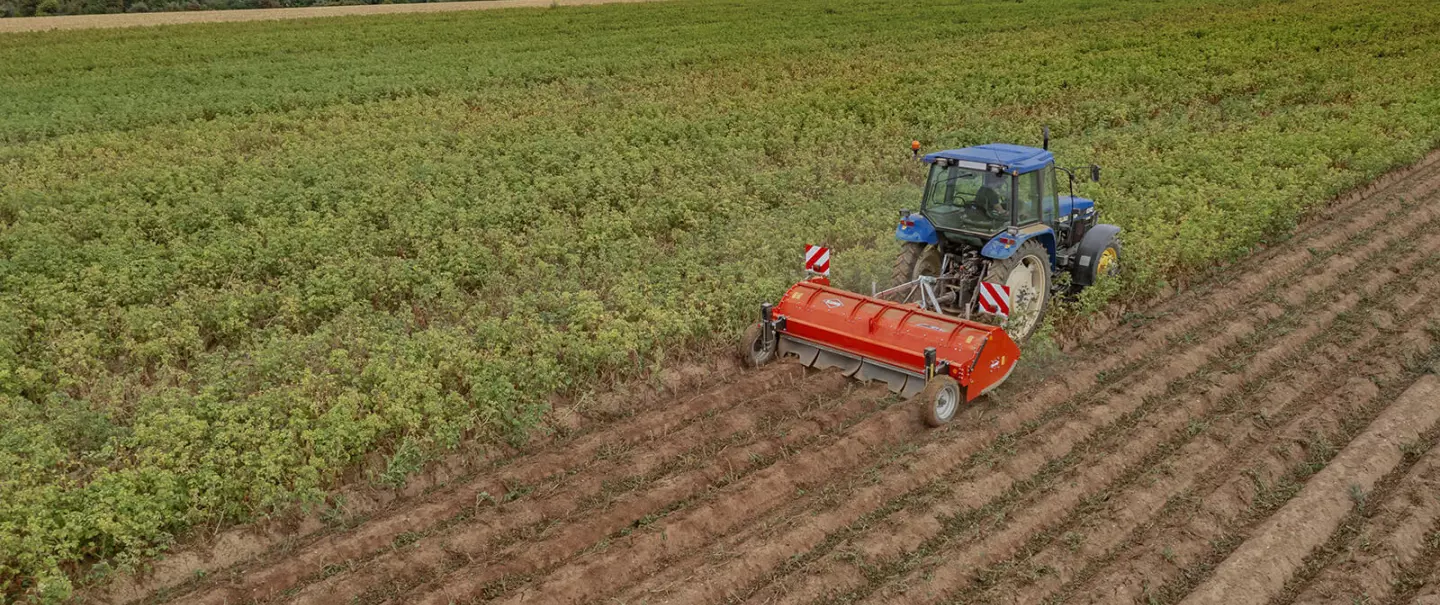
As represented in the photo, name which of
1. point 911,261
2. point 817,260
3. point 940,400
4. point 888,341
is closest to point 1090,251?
point 911,261

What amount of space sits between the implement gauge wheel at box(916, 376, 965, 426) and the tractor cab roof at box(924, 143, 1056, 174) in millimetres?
2418

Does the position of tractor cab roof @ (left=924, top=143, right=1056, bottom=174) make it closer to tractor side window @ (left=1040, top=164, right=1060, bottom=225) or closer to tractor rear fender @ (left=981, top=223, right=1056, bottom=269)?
tractor side window @ (left=1040, top=164, right=1060, bottom=225)

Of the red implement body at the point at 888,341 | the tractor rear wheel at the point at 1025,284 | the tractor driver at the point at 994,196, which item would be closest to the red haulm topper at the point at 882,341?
the red implement body at the point at 888,341

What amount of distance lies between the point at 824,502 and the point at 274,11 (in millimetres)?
49622

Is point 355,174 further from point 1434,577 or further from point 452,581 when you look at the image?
point 1434,577

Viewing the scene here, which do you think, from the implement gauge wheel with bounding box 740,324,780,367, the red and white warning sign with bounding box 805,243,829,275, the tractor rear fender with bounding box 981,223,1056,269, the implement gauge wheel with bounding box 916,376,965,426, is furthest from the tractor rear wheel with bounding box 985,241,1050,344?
the implement gauge wheel with bounding box 740,324,780,367

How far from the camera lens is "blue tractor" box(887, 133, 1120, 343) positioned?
1009cm

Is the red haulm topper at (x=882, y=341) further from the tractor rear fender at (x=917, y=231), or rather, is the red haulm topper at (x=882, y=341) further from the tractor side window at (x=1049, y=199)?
the tractor side window at (x=1049, y=199)

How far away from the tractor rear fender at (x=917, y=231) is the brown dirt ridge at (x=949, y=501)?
1.73m

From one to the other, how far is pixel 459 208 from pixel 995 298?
8.00m

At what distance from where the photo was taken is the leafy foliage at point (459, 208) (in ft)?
27.2

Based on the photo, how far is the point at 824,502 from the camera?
7.49 metres

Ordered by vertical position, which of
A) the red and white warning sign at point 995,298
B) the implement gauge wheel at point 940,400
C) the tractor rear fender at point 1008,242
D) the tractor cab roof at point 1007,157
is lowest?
the implement gauge wheel at point 940,400

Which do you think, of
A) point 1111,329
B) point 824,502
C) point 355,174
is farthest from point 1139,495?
point 355,174
